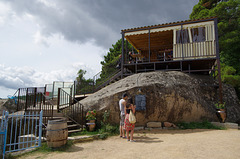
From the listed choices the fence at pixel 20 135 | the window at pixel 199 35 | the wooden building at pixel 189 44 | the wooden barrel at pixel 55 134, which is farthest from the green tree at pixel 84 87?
the window at pixel 199 35

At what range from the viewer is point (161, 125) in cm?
772

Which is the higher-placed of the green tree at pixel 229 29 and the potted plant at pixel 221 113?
the green tree at pixel 229 29

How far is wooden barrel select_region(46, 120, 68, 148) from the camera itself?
4883 millimetres

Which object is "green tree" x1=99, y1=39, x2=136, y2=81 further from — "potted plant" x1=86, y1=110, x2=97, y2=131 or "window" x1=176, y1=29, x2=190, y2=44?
"potted plant" x1=86, y1=110, x2=97, y2=131

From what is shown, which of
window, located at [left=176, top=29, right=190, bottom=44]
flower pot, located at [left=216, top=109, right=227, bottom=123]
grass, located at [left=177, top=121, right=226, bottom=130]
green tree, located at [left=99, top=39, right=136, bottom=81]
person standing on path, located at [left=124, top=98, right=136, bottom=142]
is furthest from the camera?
green tree, located at [left=99, top=39, right=136, bottom=81]

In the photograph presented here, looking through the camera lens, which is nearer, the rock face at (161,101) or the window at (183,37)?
the rock face at (161,101)

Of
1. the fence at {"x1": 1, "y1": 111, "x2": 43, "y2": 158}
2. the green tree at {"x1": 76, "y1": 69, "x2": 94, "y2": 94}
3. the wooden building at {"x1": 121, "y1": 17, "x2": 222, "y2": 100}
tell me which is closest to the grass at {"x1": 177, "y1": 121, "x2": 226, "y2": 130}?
the wooden building at {"x1": 121, "y1": 17, "x2": 222, "y2": 100}

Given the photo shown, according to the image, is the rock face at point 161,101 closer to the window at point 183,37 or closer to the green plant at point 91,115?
the green plant at point 91,115

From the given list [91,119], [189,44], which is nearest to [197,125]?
[91,119]

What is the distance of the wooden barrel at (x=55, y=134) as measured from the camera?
16.0ft

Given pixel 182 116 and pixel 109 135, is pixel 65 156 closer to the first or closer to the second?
pixel 109 135

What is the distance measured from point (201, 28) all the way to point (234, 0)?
26.2 ft

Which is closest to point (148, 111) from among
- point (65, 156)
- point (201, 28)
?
point (65, 156)

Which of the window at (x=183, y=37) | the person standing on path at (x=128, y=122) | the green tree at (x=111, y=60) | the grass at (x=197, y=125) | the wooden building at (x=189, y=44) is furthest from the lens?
the green tree at (x=111, y=60)
